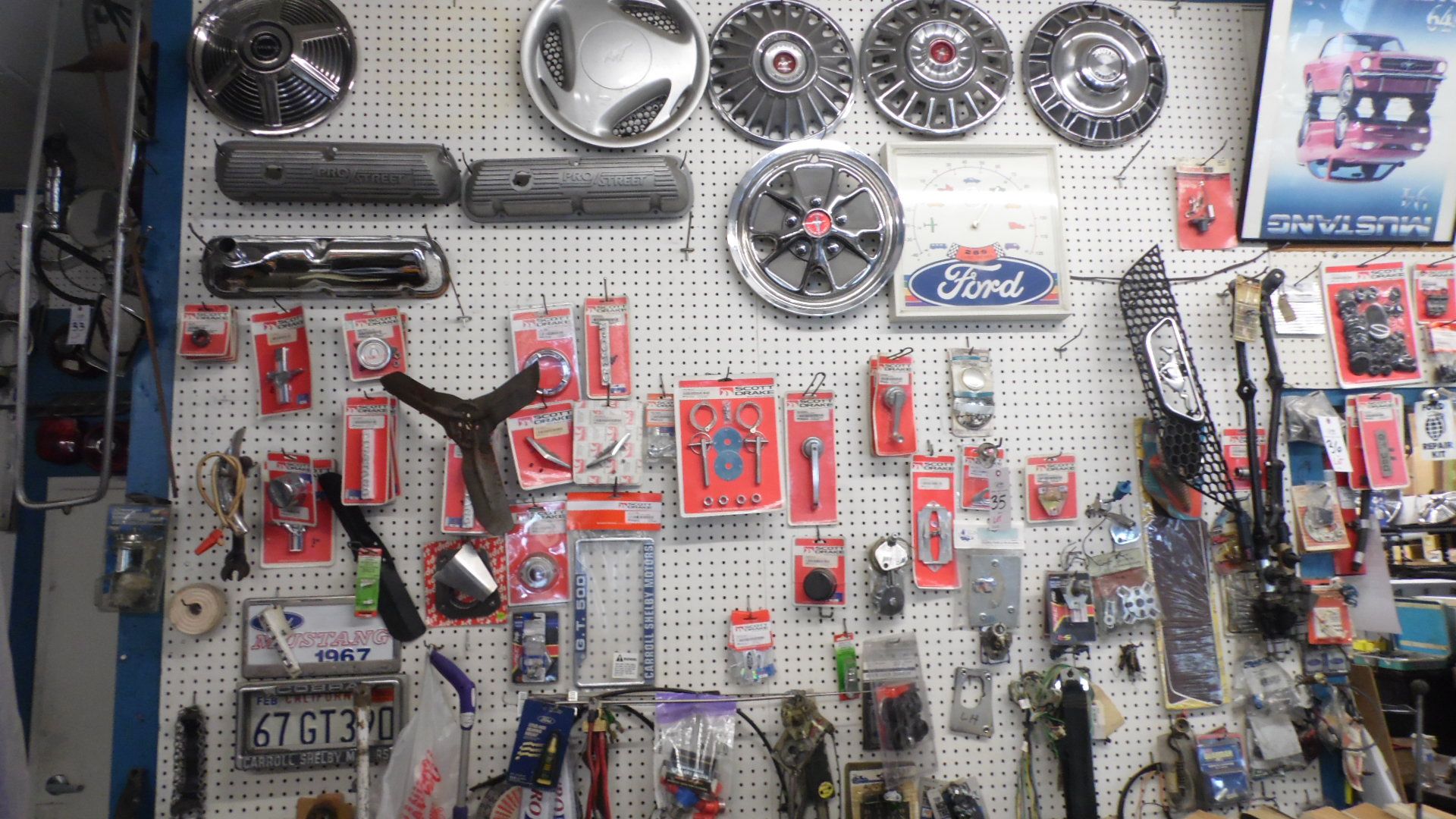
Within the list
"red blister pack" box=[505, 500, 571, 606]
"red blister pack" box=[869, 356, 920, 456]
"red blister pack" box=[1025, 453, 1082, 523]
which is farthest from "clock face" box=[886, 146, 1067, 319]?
"red blister pack" box=[505, 500, 571, 606]

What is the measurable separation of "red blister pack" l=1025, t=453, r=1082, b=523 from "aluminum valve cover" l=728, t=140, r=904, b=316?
615 millimetres

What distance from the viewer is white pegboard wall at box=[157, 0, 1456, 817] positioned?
183 centimetres

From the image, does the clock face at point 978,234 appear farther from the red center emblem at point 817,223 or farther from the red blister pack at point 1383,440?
the red blister pack at point 1383,440

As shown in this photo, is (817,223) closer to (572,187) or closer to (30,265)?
(572,187)

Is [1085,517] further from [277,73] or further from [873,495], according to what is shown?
[277,73]

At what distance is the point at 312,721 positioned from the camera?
1.79 meters

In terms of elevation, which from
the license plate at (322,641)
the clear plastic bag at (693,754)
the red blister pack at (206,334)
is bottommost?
the clear plastic bag at (693,754)

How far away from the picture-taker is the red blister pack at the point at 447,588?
1.83 m

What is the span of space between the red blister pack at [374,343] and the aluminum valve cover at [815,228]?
0.83 m

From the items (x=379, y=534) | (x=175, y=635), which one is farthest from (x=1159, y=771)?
(x=175, y=635)

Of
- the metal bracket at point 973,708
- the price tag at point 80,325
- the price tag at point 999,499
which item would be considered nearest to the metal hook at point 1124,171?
the price tag at point 999,499

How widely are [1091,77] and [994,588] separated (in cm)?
137

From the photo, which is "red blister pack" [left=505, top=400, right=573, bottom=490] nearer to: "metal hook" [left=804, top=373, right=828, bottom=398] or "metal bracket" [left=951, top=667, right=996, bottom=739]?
"metal hook" [left=804, top=373, right=828, bottom=398]

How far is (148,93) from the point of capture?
6.09ft
